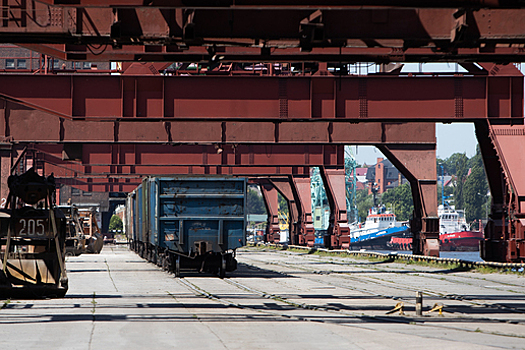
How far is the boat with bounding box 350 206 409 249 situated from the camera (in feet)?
429

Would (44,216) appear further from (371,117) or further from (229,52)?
(371,117)

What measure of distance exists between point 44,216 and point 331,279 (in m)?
12.5

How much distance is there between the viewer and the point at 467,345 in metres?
10.0

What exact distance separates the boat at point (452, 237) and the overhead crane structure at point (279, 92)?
79237 millimetres

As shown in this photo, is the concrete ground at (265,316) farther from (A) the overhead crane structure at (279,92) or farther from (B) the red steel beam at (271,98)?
(B) the red steel beam at (271,98)

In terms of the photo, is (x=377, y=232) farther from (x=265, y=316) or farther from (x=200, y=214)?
(x=265, y=316)

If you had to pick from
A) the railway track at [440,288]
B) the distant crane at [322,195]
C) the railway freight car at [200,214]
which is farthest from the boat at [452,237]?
the railway freight car at [200,214]

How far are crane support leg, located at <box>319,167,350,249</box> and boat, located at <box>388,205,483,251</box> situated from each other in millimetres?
70736

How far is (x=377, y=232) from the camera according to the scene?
5207 inches

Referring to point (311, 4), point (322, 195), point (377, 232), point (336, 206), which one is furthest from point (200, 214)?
point (322, 195)

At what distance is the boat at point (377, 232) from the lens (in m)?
131

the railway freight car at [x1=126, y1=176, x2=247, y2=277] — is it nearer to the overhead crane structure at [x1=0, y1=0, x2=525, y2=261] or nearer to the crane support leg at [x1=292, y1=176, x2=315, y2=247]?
the overhead crane structure at [x1=0, y1=0, x2=525, y2=261]

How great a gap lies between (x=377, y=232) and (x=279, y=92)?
4402 inches

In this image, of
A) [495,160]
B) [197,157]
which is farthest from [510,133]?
[197,157]
